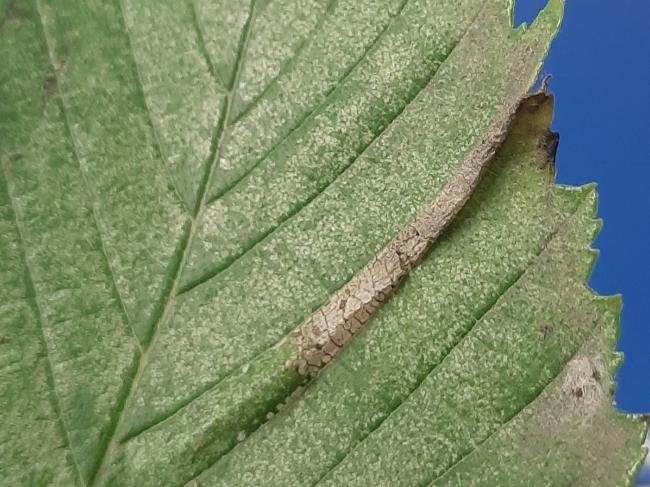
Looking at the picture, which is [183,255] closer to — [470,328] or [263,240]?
[263,240]

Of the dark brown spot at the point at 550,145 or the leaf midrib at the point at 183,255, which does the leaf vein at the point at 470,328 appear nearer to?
the dark brown spot at the point at 550,145

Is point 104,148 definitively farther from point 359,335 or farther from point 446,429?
point 446,429

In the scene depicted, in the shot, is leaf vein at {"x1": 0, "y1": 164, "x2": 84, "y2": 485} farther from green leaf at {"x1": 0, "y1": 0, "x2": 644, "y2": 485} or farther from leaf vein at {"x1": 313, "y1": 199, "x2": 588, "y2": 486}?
leaf vein at {"x1": 313, "y1": 199, "x2": 588, "y2": 486}

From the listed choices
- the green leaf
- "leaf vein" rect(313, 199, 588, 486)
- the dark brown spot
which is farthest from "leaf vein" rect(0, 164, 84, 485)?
the dark brown spot

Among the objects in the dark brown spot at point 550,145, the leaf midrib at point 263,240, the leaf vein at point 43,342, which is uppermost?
the dark brown spot at point 550,145

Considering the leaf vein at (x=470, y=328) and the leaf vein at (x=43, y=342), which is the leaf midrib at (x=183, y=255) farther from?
the leaf vein at (x=470, y=328)

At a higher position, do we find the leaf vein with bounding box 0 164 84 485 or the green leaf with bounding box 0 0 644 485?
the green leaf with bounding box 0 0 644 485

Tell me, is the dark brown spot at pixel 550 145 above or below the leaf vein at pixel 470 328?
above

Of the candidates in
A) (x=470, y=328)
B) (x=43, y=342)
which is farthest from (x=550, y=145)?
(x=43, y=342)

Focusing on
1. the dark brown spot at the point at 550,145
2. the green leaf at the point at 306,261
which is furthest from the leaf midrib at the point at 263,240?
the dark brown spot at the point at 550,145

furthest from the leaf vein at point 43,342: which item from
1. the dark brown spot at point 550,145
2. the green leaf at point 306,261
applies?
the dark brown spot at point 550,145
